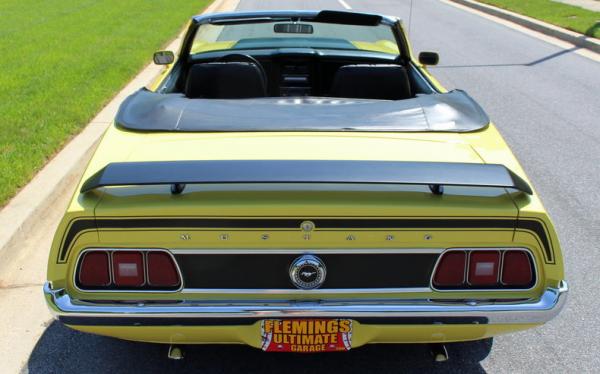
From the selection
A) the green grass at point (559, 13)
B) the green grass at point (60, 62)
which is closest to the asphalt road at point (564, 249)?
the green grass at point (60, 62)

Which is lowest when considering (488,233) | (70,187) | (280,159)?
(70,187)

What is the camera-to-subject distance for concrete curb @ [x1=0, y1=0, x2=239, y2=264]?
4.45 m

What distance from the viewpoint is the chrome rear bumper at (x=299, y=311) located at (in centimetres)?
260

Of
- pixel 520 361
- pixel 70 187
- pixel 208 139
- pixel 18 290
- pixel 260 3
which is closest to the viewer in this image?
pixel 208 139

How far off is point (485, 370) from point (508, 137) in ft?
14.3

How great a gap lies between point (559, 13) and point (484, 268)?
17458 millimetres

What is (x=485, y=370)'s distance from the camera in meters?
3.28

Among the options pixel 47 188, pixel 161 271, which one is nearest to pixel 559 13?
pixel 47 188

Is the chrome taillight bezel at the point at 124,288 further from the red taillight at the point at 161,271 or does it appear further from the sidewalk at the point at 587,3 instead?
the sidewalk at the point at 587,3

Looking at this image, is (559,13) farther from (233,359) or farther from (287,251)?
(287,251)

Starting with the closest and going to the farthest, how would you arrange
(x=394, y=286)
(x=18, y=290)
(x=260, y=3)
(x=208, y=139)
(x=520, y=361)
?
1. (x=394, y=286)
2. (x=208, y=139)
3. (x=520, y=361)
4. (x=18, y=290)
5. (x=260, y=3)

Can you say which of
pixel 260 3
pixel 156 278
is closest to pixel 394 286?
pixel 156 278

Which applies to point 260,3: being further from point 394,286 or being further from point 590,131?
point 394,286

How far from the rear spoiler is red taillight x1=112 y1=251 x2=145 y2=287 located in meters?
0.29
